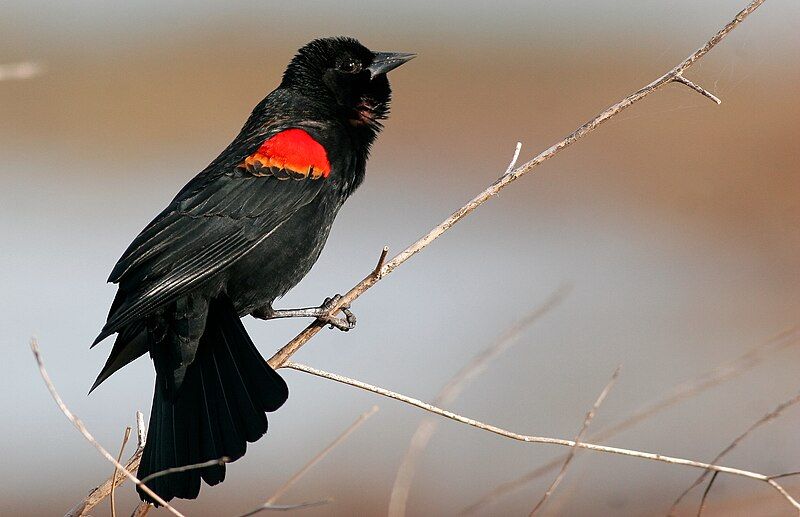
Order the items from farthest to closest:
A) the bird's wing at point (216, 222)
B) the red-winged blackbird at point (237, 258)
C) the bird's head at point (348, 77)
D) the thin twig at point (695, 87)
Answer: the bird's head at point (348, 77) < the bird's wing at point (216, 222) < the red-winged blackbird at point (237, 258) < the thin twig at point (695, 87)

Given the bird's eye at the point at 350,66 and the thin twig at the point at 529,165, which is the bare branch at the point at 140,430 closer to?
the thin twig at the point at 529,165

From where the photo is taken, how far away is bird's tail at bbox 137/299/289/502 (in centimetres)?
271

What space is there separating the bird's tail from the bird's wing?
0.25 meters

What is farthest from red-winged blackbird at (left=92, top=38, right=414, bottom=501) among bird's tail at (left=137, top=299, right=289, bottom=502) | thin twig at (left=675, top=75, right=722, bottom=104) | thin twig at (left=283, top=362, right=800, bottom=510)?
thin twig at (left=675, top=75, right=722, bottom=104)

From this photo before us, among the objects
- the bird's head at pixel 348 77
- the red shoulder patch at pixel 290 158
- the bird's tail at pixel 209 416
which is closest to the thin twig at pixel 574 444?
the bird's tail at pixel 209 416

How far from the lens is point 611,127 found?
35.1 ft

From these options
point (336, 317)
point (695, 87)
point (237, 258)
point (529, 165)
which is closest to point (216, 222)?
point (237, 258)

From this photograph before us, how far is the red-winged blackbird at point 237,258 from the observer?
2863 mm

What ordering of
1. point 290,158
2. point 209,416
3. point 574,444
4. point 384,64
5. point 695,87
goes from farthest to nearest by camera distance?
point 384,64
point 290,158
point 209,416
point 695,87
point 574,444

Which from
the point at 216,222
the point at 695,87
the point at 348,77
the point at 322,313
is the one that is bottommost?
the point at 322,313

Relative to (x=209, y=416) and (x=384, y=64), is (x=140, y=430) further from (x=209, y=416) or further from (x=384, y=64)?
(x=384, y=64)

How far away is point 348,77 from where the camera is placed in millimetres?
3906

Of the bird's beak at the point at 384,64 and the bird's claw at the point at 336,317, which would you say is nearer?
the bird's claw at the point at 336,317

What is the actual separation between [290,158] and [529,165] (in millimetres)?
1056
